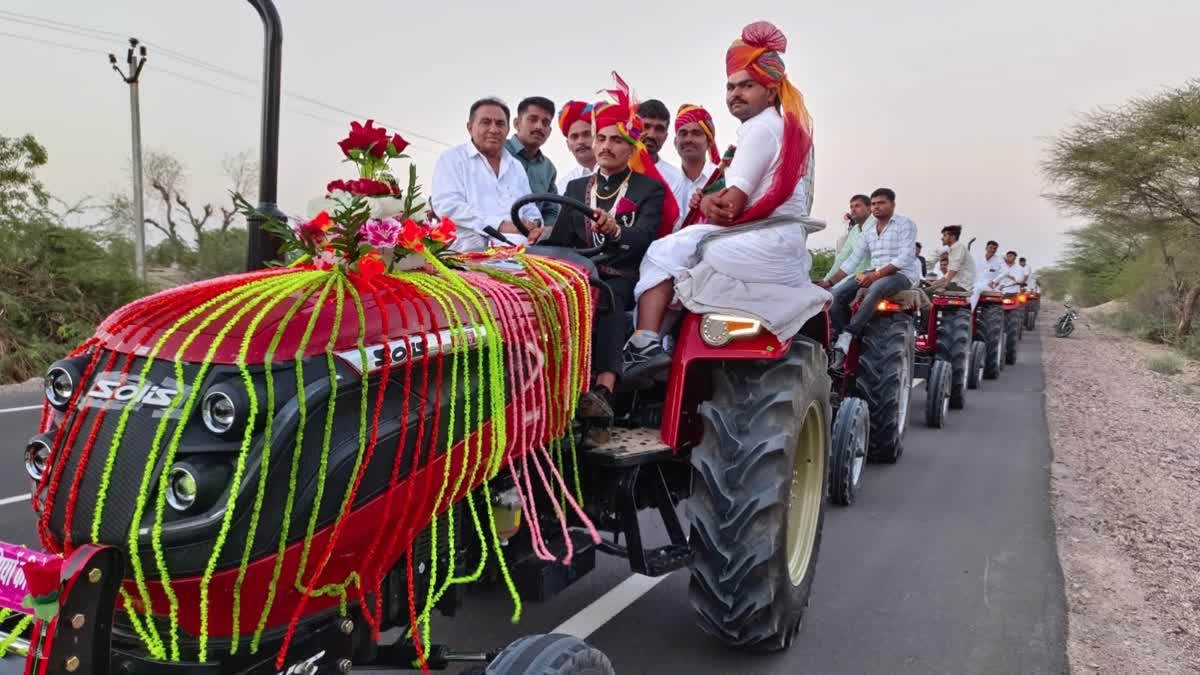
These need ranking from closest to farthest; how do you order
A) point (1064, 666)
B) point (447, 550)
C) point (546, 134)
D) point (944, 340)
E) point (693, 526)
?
point (447, 550) < point (693, 526) < point (1064, 666) < point (546, 134) < point (944, 340)

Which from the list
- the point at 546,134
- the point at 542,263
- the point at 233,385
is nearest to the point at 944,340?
the point at 546,134

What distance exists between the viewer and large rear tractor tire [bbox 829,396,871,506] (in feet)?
→ 19.3

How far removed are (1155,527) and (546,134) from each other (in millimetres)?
4910

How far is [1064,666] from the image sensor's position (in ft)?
12.2

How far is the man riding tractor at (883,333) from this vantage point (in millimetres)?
7270

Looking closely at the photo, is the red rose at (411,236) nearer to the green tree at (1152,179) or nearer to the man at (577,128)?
the man at (577,128)

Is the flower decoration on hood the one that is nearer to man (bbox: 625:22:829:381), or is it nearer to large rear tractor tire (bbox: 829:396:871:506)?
man (bbox: 625:22:829:381)

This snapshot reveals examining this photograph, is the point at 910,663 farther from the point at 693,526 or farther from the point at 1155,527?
the point at 1155,527

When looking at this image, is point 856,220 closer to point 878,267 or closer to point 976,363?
point 878,267

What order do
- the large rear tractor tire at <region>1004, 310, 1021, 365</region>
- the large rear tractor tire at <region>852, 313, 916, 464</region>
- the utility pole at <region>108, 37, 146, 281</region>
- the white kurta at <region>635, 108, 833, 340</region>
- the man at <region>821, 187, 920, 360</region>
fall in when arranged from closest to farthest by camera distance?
the white kurta at <region>635, 108, 833, 340</region> < the large rear tractor tire at <region>852, 313, 916, 464</region> < the man at <region>821, 187, 920, 360</region> < the large rear tractor tire at <region>1004, 310, 1021, 365</region> < the utility pole at <region>108, 37, 146, 281</region>

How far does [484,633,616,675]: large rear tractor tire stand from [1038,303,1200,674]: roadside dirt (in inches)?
98.1

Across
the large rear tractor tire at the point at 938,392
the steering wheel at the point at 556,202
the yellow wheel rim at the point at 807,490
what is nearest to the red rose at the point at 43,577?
the steering wheel at the point at 556,202

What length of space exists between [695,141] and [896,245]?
3.30m

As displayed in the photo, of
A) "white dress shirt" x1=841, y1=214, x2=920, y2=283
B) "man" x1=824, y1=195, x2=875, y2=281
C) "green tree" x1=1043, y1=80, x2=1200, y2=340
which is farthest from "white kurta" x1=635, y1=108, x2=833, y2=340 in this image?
"green tree" x1=1043, y1=80, x2=1200, y2=340
